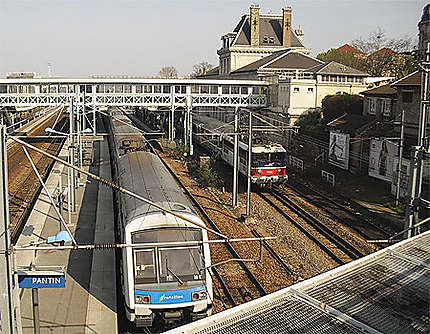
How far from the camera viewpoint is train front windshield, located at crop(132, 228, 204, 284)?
980cm

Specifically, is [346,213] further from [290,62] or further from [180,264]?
[290,62]

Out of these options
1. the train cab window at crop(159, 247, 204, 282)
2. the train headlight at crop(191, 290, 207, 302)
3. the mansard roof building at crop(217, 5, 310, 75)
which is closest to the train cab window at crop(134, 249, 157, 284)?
the train cab window at crop(159, 247, 204, 282)

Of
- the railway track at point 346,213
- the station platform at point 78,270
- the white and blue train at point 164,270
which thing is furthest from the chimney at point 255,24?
the white and blue train at point 164,270

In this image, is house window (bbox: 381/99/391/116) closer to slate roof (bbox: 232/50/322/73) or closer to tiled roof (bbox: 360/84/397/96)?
tiled roof (bbox: 360/84/397/96)

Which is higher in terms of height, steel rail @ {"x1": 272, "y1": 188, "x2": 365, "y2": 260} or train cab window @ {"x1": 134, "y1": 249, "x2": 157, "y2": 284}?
train cab window @ {"x1": 134, "y1": 249, "x2": 157, "y2": 284}

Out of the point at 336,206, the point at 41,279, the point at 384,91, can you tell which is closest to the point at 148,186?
the point at 41,279

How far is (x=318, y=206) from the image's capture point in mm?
21656

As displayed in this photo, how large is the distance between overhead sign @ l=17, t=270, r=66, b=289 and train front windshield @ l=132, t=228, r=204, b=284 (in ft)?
6.50

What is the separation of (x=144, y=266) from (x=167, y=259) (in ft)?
1.55

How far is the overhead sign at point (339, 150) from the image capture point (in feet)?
91.8

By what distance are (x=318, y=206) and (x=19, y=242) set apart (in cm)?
1226

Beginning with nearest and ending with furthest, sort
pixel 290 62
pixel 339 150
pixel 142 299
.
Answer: pixel 142 299, pixel 339 150, pixel 290 62

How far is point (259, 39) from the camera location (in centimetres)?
6412

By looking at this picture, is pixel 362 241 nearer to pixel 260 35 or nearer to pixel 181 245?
pixel 181 245
